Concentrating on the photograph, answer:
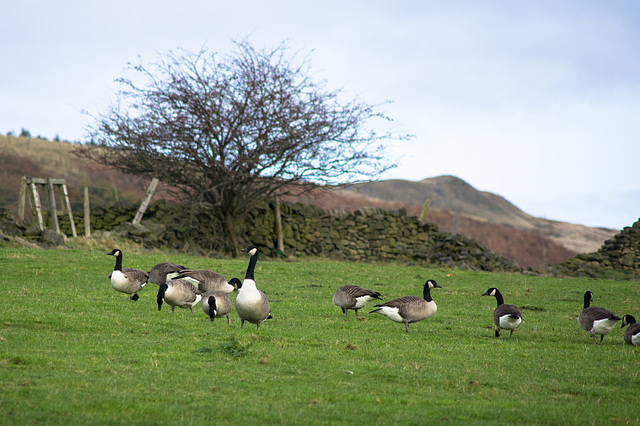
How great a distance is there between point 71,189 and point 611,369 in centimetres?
7438

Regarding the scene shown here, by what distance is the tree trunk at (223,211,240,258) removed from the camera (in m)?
36.8

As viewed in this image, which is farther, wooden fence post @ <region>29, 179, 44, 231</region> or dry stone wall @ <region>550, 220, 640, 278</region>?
dry stone wall @ <region>550, 220, 640, 278</region>

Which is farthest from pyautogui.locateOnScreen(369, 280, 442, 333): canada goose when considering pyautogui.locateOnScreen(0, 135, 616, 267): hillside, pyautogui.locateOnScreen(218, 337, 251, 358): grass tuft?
pyautogui.locateOnScreen(0, 135, 616, 267): hillside

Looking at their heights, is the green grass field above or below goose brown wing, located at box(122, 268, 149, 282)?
below

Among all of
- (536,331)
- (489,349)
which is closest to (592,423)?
(489,349)

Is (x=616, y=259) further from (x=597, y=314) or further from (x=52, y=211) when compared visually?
(x=52, y=211)

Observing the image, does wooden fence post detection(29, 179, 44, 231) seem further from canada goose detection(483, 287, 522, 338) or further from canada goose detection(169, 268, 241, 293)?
canada goose detection(483, 287, 522, 338)

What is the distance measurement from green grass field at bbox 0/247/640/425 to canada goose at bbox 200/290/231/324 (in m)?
0.26

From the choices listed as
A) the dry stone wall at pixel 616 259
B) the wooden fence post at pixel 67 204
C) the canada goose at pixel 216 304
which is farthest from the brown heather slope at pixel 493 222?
the canada goose at pixel 216 304

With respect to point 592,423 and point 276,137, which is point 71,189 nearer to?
point 276,137

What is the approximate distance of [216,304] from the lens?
47.2ft

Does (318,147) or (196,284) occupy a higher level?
(318,147)

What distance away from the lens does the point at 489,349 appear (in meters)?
13.0

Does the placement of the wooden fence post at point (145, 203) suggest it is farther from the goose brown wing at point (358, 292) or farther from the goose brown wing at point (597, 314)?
the goose brown wing at point (597, 314)
